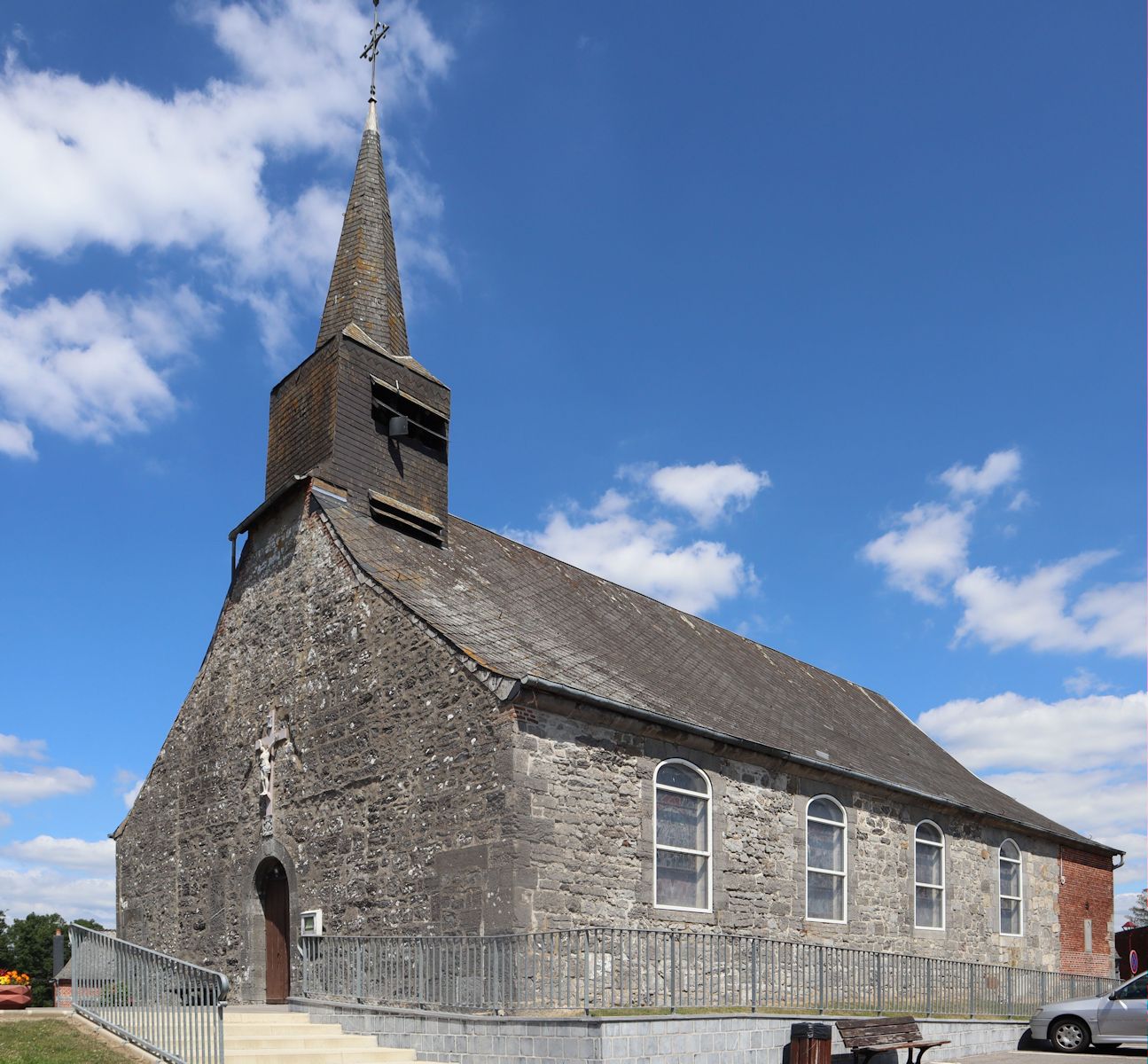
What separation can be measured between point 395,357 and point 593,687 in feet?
24.2

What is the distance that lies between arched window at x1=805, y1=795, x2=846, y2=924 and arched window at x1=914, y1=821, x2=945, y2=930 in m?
2.44

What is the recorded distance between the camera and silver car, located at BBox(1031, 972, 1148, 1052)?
51.8 ft

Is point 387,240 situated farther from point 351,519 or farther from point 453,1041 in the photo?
point 453,1041

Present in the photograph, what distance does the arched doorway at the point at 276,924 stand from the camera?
15992 millimetres

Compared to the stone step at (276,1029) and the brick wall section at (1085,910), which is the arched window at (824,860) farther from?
the brick wall section at (1085,910)

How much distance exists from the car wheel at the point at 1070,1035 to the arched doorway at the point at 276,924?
11018mm

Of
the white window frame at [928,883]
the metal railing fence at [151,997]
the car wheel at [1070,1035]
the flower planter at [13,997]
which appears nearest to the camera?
the metal railing fence at [151,997]

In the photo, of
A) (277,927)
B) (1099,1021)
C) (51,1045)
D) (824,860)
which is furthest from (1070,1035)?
(51,1045)

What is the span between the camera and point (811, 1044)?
40.2 ft

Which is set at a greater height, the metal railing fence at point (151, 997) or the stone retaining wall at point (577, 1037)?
the metal railing fence at point (151, 997)

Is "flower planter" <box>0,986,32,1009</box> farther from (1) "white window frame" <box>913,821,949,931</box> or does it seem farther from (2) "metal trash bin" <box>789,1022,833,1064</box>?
(1) "white window frame" <box>913,821,949,931</box>

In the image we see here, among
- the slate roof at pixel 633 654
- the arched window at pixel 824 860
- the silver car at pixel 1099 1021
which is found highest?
the slate roof at pixel 633 654

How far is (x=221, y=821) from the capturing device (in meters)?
17.6

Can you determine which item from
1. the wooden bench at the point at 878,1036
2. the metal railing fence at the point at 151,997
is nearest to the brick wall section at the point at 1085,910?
the wooden bench at the point at 878,1036
